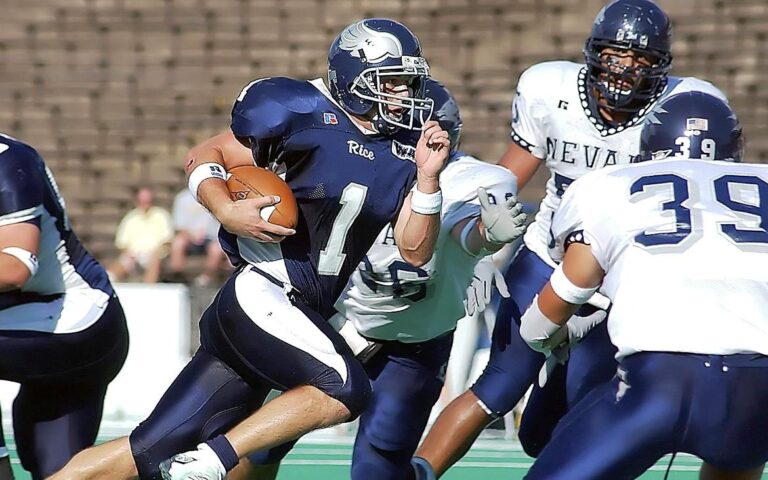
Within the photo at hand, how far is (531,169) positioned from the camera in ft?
15.7

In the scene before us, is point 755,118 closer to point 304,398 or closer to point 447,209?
point 447,209

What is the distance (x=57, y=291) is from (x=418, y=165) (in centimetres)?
126

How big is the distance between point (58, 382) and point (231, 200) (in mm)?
903

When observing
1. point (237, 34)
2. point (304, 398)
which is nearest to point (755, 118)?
point (237, 34)

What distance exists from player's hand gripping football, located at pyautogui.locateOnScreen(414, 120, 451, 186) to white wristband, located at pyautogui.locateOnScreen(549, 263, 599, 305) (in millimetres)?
494

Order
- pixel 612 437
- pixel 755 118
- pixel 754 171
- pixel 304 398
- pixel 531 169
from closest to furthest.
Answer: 1. pixel 612 437
2. pixel 754 171
3. pixel 304 398
4. pixel 531 169
5. pixel 755 118

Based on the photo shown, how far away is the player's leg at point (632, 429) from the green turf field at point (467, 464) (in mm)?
2818

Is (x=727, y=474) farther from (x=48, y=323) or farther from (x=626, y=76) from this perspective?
(x=48, y=323)

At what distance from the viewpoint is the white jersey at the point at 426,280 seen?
13.5ft

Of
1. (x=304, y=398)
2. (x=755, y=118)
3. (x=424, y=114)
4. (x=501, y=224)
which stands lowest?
(x=755, y=118)

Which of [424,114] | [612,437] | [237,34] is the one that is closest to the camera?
[612,437]

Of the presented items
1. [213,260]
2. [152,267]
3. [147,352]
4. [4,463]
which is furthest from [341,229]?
[152,267]

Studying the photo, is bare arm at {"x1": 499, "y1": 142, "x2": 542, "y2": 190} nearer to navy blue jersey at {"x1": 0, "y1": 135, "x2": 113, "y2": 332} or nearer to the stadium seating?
navy blue jersey at {"x1": 0, "y1": 135, "x2": 113, "y2": 332}

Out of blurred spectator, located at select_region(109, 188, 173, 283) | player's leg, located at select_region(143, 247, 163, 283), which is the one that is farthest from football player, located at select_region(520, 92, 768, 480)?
blurred spectator, located at select_region(109, 188, 173, 283)
